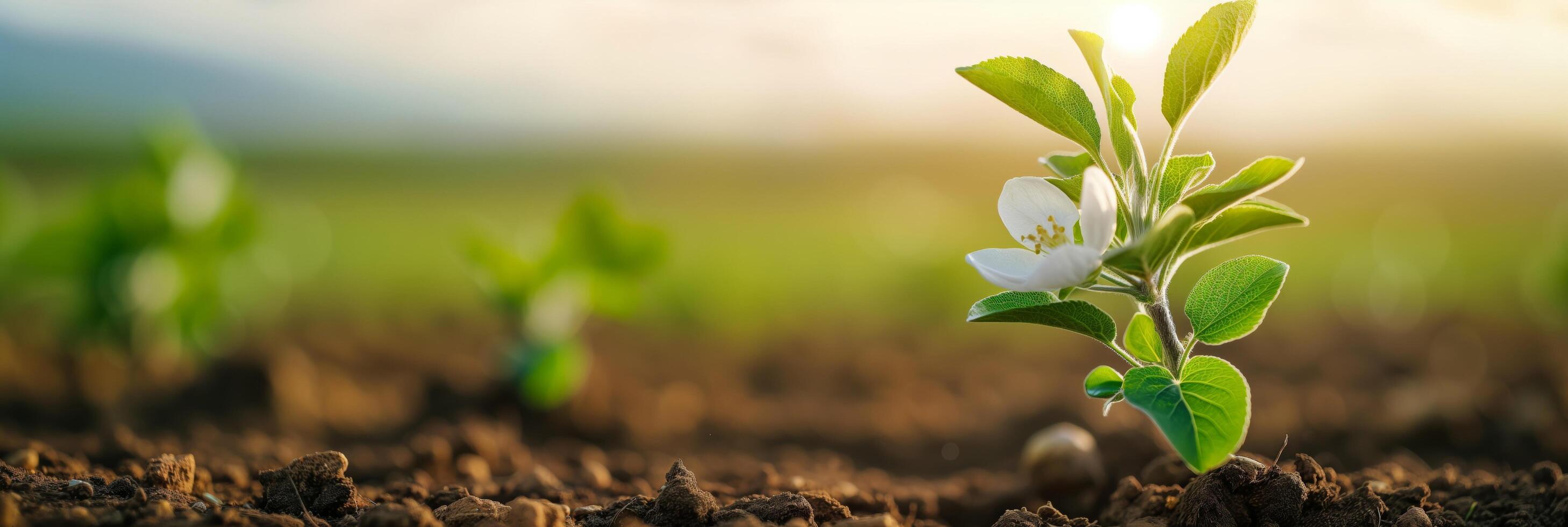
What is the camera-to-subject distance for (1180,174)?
1192mm

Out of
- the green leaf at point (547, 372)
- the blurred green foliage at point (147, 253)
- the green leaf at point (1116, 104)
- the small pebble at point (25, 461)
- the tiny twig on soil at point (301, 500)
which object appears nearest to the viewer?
the green leaf at point (1116, 104)

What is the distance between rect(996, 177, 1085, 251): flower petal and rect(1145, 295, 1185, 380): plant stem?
0.14m

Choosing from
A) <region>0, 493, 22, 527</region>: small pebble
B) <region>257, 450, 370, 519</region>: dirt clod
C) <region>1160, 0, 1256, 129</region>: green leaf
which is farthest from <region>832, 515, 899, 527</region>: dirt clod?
<region>0, 493, 22, 527</region>: small pebble

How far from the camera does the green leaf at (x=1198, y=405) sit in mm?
1032

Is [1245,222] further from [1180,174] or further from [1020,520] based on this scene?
[1020,520]

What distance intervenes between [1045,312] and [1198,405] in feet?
0.68

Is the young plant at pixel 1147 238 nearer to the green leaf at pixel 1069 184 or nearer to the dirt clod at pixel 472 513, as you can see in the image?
the green leaf at pixel 1069 184

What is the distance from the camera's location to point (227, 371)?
9.96 ft

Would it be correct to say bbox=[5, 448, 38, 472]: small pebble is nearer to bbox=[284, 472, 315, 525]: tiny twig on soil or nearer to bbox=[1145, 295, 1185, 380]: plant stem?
bbox=[284, 472, 315, 525]: tiny twig on soil

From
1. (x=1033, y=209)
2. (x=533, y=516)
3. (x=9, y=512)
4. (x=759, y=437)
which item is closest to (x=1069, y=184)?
(x=1033, y=209)

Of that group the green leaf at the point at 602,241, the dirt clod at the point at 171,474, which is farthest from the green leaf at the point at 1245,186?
the green leaf at the point at 602,241

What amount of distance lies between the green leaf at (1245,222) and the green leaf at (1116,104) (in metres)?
0.11

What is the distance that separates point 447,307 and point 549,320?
2680 mm

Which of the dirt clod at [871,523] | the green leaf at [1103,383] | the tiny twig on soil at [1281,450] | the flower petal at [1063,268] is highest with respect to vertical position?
the flower petal at [1063,268]
